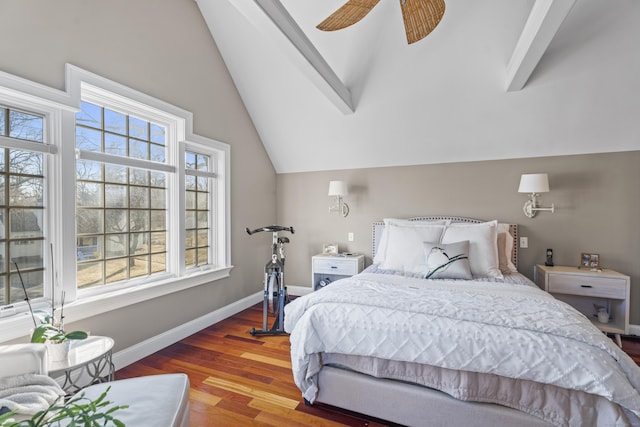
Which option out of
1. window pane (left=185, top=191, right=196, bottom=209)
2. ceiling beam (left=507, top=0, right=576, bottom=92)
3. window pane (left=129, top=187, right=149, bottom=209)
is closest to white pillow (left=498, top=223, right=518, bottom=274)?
ceiling beam (left=507, top=0, right=576, bottom=92)

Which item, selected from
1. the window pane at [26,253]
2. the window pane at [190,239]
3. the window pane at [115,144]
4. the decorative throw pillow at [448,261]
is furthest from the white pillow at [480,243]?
the window pane at [26,253]

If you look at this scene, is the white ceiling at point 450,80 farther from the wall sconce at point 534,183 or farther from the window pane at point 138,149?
the window pane at point 138,149

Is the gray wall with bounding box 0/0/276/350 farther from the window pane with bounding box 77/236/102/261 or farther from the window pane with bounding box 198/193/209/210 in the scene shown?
the window pane with bounding box 77/236/102/261

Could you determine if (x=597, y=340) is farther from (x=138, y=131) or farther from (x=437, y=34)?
(x=138, y=131)

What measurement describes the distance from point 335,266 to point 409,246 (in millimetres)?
1099

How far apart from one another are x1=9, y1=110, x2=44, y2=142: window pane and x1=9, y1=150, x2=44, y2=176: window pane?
0.32ft

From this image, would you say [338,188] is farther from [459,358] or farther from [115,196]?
[459,358]

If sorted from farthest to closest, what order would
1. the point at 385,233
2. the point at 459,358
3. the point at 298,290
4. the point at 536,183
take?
the point at 298,290 → the point at 385,233 → the point at 536,183 → the point at 459,358

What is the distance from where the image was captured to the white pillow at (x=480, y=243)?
9.29ft

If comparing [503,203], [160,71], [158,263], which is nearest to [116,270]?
[158,263]

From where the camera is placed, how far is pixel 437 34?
2.77 metres

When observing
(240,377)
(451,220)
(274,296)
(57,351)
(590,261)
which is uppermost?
(451,220)

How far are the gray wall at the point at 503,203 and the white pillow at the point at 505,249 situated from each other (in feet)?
0.91

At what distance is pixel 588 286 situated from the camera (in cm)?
285
